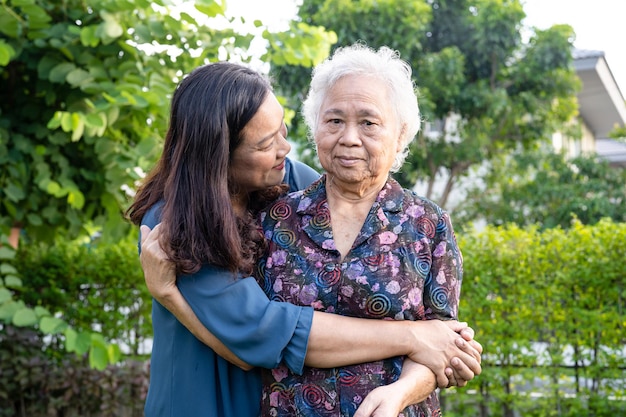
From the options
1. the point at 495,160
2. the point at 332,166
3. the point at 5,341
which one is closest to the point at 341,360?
the point at 332,166

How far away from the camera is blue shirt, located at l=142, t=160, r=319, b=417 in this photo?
2014 mm

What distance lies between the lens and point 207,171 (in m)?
2.11

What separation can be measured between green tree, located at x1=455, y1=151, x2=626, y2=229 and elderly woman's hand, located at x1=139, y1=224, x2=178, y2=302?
35.1 feet

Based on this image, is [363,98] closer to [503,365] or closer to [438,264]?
[438,264]

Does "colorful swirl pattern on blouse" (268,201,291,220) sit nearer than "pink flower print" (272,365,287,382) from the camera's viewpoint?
No

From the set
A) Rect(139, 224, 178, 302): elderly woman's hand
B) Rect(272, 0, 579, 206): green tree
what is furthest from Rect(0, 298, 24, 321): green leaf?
Rect(272, 0, 579, 206): green tree

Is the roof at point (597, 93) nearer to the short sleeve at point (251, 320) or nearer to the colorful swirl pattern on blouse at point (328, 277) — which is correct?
the colorful swirl pattern on blouse at point (328, 277)

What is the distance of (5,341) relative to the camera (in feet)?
19.6

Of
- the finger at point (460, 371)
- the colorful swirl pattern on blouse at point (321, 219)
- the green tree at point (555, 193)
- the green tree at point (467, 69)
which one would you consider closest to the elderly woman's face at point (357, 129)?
the colorful swirl pattern on blouse at point (321, 219)

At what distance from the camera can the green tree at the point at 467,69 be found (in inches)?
460

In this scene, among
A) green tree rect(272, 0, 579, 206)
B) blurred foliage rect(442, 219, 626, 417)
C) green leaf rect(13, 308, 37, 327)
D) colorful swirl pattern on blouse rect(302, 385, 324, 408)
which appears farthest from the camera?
green tree rect(272, 0, 579, 206)

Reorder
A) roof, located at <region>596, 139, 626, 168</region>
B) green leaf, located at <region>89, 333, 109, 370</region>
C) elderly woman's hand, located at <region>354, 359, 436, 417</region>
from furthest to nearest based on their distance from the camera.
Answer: roof, located at <region>596, 139, 626, 168</region>, green leaf, located at <region>89, 333, 109, 370</region>, elderly woman's hand, located at <region>354, 359, 436, 417</region>

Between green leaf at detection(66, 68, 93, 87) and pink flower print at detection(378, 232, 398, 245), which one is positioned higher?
green leaf at detection(66, 68, 93, 87)

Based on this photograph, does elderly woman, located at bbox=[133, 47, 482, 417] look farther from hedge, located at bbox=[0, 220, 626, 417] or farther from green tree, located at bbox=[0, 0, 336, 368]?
hedge, located at bbox=[0, 220, 626, 417]
